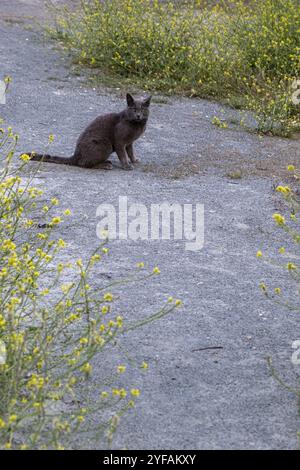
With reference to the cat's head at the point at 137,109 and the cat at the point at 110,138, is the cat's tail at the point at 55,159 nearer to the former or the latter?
the cat at the point at 110,138

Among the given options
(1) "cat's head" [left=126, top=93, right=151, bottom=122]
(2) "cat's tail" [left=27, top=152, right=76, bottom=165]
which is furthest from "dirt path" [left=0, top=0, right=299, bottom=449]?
(1) "cat's head" [left=126, top=93, right=151, bottom=122]

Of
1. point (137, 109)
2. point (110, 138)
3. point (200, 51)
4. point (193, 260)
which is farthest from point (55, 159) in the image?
point (200, 51)

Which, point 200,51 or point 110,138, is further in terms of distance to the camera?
point 200,51

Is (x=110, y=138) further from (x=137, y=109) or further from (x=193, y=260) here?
(x=193, y=260)

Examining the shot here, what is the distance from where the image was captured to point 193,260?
538 cm

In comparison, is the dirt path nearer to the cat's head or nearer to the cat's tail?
the cat's tail

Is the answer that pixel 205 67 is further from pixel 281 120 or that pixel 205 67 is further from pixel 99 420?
pixel 99 420

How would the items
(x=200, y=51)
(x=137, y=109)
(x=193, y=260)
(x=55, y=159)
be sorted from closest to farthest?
(x=193, y=260) < (x=55, y=159) < (x=137, y=109) < (x=200, y=51)

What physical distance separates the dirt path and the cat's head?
0.42 meters

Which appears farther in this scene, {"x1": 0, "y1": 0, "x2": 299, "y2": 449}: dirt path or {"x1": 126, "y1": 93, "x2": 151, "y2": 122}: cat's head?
{"x1": 126, "y1": 93, "x2": 151, "y2": 122}: cat's head

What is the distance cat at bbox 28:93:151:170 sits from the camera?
7180 millimetres

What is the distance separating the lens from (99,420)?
138 inches

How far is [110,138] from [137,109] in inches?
13.5

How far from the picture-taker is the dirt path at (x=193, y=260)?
3.59 m
